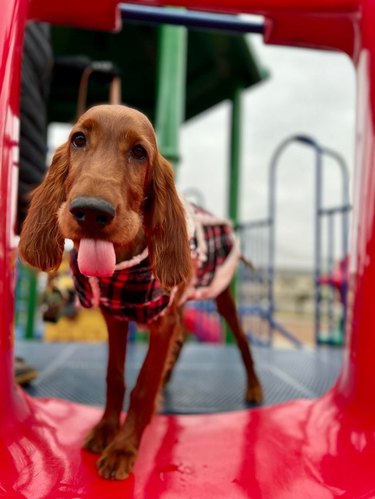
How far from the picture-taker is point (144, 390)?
95 centimetres

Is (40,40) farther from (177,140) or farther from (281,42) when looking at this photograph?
(177,140)

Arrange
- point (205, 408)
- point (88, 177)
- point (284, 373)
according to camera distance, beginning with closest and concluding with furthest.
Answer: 1. point (88, 177)
2. point (205, 408)
3. point (284, 373)

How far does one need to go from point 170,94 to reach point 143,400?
7.74ft

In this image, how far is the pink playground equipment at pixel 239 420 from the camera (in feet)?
2.63

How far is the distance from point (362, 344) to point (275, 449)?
0.95 feet

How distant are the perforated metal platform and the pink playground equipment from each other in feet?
1.53

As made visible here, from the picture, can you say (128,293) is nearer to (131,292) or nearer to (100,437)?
(131,292)

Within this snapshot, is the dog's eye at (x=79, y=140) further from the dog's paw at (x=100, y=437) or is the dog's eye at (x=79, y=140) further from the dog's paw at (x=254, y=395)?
the dog's paw at (x=254, y=395)

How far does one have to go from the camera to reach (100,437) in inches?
37.7

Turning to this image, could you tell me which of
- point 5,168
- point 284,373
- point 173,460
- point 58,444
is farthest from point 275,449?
point 284,373

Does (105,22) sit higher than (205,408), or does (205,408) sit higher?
(105,22)

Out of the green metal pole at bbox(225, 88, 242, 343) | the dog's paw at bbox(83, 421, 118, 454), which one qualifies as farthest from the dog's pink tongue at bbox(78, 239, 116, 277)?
the green metal pole at bbox(225, 88, 242, 343)

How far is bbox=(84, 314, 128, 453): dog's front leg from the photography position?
38.7 inches

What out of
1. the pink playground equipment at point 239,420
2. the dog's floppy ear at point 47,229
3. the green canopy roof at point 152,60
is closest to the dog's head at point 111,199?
the dog's floppy ear at point 47,229
